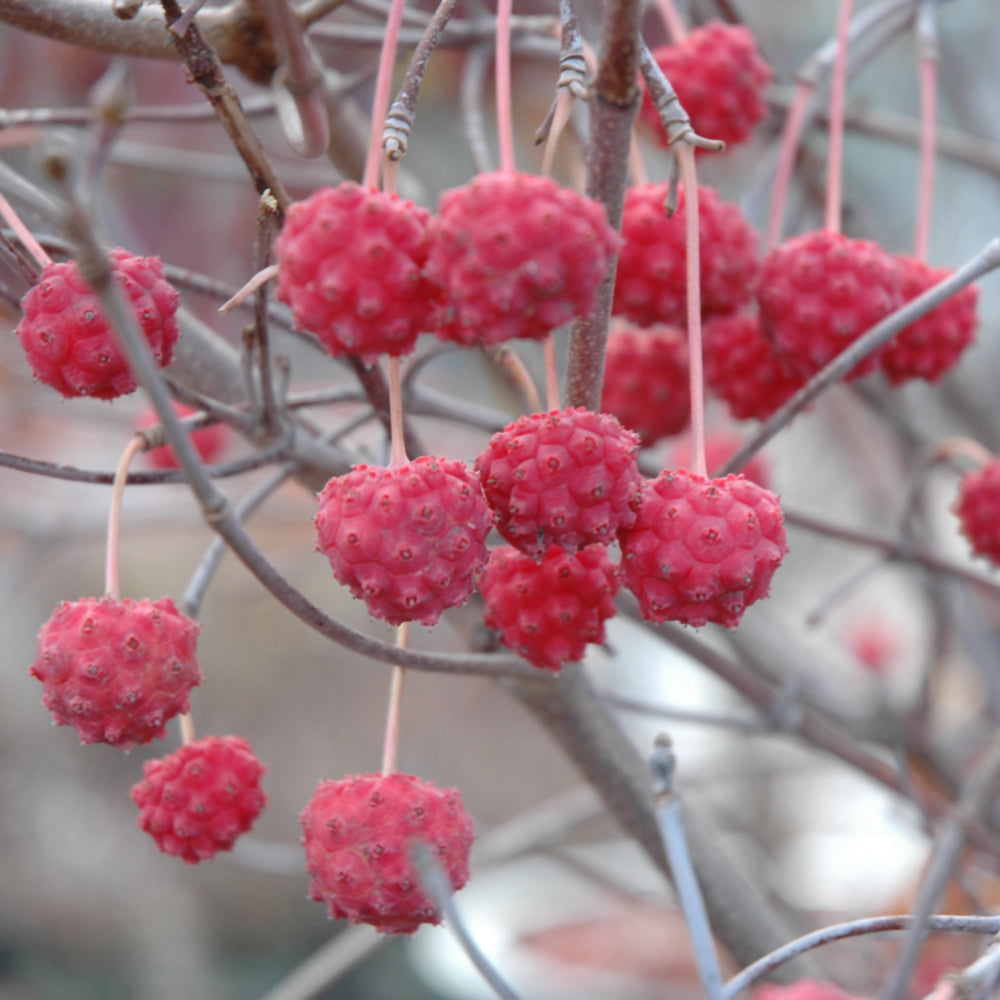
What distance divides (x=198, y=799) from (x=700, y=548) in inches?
8.7

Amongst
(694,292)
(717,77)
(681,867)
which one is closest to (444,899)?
(681,867)

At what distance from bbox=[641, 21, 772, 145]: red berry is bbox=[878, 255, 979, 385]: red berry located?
0.11 m

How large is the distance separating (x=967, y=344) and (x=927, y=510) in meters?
0.45

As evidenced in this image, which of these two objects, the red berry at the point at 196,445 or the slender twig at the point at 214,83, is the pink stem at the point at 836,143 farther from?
the red berry at the point at 196,445

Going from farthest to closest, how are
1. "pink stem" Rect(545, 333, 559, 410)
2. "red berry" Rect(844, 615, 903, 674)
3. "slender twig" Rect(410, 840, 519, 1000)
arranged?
1. "red berry" Rect(844, 615, 903, 674)
2. "pink stem" Rect(545, 333, 559, 410)
3. "slender twig" Rect(410, 840, 519, 1000)

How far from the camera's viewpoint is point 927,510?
3.07ft

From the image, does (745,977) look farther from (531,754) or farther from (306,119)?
(531,754)

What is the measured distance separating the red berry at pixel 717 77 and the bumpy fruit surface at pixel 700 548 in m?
0.24

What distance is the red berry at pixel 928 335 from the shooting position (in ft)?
1.63

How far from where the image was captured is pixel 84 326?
1.13 feet

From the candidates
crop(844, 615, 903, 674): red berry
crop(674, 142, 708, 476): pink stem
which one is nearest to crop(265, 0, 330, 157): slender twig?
crop(674, 142, 708, 476): pink stem

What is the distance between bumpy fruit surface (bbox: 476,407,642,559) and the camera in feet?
1.07

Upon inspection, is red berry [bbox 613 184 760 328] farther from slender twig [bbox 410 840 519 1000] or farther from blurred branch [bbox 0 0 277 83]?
slender twig [bbox 410 840 519 1000]

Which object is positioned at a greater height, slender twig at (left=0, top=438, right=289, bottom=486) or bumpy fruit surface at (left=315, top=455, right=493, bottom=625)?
slender twig at (left=0, top=438, right=289, bottom=486)
